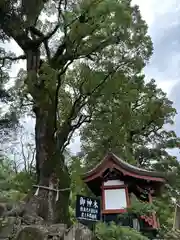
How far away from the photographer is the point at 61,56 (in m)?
10.0

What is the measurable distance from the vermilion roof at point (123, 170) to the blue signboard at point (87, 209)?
3133 millimetres

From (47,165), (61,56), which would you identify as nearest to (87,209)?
(47,165)

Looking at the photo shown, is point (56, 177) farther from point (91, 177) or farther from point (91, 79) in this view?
point (91, 79)

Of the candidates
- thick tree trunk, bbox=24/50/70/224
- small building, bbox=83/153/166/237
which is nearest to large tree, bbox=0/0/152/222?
thick tree trunk, bbox=24/50/70/224

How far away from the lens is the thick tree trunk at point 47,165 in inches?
311

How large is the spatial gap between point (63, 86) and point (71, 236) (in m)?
9.92

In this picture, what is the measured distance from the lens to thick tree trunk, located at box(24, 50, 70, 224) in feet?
25.9

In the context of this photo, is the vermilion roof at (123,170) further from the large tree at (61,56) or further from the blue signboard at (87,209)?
the blue signboard at (87,209)

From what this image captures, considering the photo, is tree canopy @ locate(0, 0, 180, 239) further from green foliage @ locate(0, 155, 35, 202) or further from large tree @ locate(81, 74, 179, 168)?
green foliage @ locate(0, 155, 35, 202)

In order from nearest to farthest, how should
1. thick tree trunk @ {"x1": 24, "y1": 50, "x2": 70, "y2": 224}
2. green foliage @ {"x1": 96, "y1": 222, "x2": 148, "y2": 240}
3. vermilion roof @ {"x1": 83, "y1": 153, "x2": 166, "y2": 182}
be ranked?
green foliage @ {"x1": 96, "y1": 222, "x2": 148, "y2": 240} < thick tree trunk @ {"x1": 24, "y1": 50, "x2": 70, "y2": 224} < vermilion roof @ {"x1": 83, "y1": 153, "x2": 166, "y2": 182}

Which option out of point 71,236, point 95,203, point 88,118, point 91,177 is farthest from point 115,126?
point 71,236

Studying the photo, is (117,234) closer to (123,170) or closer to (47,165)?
(47,165)

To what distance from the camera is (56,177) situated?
8.53 m

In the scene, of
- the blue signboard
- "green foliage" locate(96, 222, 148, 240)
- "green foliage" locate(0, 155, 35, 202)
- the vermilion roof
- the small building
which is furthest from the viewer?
"green foliage" locate(0, 155, 35, 202)
